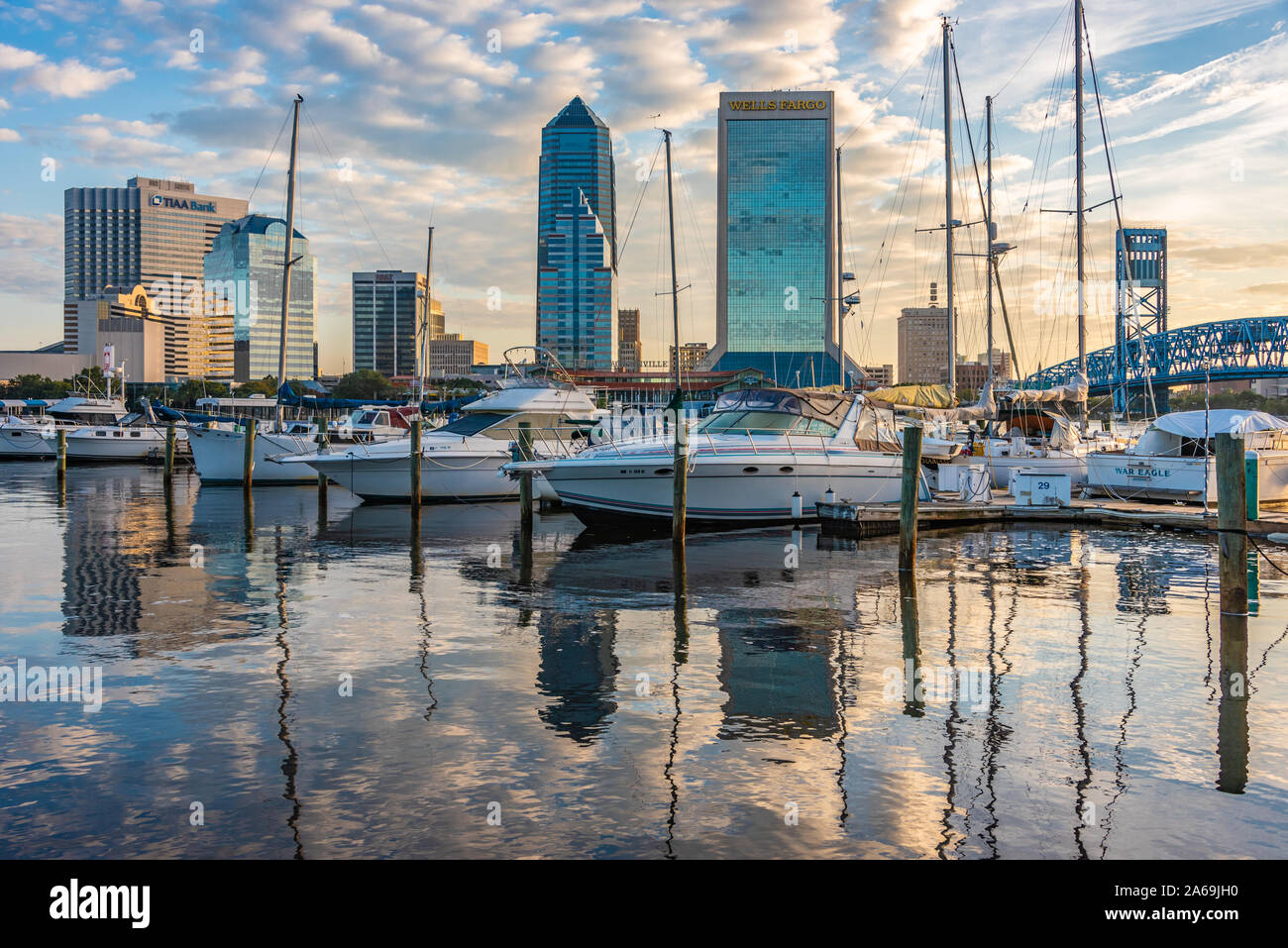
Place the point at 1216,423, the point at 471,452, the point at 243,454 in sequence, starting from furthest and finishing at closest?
the point at 243,454
the point at 471,452
the point at 1216,423

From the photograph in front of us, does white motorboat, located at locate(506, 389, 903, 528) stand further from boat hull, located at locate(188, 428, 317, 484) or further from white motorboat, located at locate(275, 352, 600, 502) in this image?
boat hull, located at locate(188, 428, 317, 484)

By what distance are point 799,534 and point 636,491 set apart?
3.90 meters

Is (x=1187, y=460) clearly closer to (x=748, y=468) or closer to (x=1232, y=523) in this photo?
(x=748, y=468)

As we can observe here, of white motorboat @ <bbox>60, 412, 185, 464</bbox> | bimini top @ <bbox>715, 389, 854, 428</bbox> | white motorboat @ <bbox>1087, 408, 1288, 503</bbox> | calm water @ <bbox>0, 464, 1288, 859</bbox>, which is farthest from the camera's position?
white motorboat @ <bbox>60, 412, 185, 464</bbox>

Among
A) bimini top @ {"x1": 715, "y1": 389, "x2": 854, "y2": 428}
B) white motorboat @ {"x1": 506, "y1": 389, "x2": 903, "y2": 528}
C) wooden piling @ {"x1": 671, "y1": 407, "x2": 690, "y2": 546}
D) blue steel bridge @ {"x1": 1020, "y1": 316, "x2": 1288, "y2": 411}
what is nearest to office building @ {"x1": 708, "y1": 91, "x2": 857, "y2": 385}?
blue steel bridge @ {"x1": 1020, "y1": 316, "x2": 1288, "y2": 411}

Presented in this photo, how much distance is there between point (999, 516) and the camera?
80.5 ft

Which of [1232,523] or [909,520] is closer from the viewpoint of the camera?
[1232,523]

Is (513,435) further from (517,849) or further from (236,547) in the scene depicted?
(517,849)

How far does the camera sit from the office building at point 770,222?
7539 inches

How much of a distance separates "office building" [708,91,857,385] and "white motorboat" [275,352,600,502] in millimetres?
158714

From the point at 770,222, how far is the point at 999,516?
174m

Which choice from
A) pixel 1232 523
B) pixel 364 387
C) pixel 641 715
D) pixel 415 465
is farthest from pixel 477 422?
pixel 364 387

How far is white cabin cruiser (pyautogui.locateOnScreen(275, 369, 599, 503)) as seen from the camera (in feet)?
101
